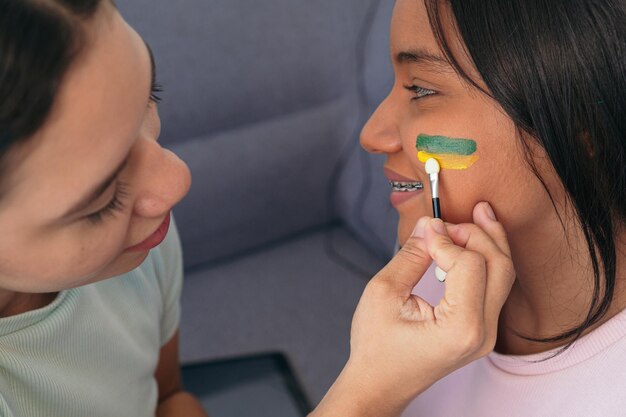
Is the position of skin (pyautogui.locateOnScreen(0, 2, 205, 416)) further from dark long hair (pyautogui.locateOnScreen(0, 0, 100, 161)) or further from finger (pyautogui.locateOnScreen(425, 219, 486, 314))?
finger (pyautogui.locateOnScreen(425, 219, 486, 314))

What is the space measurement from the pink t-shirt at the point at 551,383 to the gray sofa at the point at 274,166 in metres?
0.54

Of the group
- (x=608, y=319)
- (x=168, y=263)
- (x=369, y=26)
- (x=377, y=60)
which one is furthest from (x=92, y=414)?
(x=369, y=26)

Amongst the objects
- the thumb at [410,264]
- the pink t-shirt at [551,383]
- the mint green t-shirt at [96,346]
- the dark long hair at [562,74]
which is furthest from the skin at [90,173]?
the pink t-shirt at [551,383]

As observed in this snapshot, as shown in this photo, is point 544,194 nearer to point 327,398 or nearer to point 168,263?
point 327,398

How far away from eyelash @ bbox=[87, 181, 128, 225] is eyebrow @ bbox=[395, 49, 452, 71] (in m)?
0.37

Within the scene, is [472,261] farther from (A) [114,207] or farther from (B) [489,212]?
(A) [114,207]

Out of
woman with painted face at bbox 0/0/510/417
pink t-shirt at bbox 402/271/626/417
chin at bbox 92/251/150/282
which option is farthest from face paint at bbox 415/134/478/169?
chin at bbox 92/251/150/282

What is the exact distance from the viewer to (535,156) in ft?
2.84

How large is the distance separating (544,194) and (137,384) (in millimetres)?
605

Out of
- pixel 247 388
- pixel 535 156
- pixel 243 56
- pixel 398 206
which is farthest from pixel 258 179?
pixel 535 156

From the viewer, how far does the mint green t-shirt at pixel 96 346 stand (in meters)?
0.86

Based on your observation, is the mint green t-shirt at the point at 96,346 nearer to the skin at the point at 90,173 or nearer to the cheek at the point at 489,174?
the skin at the point at 90,173

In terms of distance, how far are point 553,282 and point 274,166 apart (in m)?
0.91

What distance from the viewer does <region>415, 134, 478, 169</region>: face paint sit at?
0.90m
